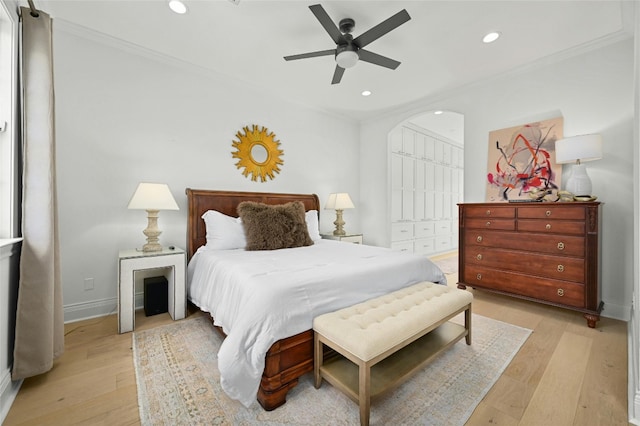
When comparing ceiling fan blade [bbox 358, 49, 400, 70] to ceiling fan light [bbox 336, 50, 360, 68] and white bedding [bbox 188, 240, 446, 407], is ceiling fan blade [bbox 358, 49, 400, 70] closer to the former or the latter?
ceiling fan light [bbox 336, 50, 360, 68]

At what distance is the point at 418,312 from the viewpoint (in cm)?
160

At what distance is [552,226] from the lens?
2576 mm

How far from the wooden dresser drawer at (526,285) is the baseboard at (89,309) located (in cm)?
389

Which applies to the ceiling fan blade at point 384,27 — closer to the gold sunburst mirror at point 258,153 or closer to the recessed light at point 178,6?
the recessed light at point 178,6

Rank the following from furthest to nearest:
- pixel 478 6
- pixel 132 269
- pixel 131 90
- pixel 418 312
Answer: pixel 131 90 < pixel 132 269 < pixel 478 6 < pixel 418 312

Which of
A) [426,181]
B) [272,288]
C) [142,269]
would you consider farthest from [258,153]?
[426,181]

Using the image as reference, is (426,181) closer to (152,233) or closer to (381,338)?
(381,338)

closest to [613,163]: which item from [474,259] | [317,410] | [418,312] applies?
[474,259]

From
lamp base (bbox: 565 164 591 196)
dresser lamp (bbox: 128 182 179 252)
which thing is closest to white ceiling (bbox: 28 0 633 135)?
lamp base (bbox: 565 164 591 196)

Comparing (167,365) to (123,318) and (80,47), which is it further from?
(80,47)

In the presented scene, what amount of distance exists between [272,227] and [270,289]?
4.69ft

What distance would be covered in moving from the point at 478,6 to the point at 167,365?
3.61 metres

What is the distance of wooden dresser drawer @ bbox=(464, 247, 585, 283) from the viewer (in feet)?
8.05

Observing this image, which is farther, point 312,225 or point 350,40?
point 312,225
